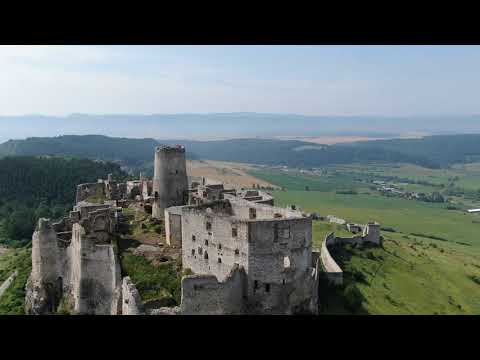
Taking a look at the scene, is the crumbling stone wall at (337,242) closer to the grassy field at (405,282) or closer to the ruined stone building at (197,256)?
the grassy field at (405,282)

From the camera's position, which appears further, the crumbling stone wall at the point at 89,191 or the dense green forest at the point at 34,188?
the dense green forest at the point at 34,188

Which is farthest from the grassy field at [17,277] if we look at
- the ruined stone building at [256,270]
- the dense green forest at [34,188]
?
the ruined stone building at [256,270]

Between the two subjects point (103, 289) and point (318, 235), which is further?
point (318, 235)

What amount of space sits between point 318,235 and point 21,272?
3842cm

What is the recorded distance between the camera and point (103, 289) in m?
34.5

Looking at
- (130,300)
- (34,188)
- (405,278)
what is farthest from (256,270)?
(34,188)

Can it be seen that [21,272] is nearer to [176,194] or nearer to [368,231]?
[176,194]

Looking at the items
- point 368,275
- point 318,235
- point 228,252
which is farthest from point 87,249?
point 318,235

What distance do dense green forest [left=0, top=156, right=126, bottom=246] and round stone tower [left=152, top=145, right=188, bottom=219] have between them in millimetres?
51579

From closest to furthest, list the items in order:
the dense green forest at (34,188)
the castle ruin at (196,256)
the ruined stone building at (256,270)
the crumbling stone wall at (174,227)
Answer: the ruined stone building at (256,270), the castle ruin at (196,256), the crumbling stone wall at (174,227), the dense green forest at (34,188)

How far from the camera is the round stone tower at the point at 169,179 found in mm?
43469

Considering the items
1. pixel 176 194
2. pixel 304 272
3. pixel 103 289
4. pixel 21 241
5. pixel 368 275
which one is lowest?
pixel 21 241

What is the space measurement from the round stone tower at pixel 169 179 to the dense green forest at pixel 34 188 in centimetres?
5158

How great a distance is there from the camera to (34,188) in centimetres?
10856
